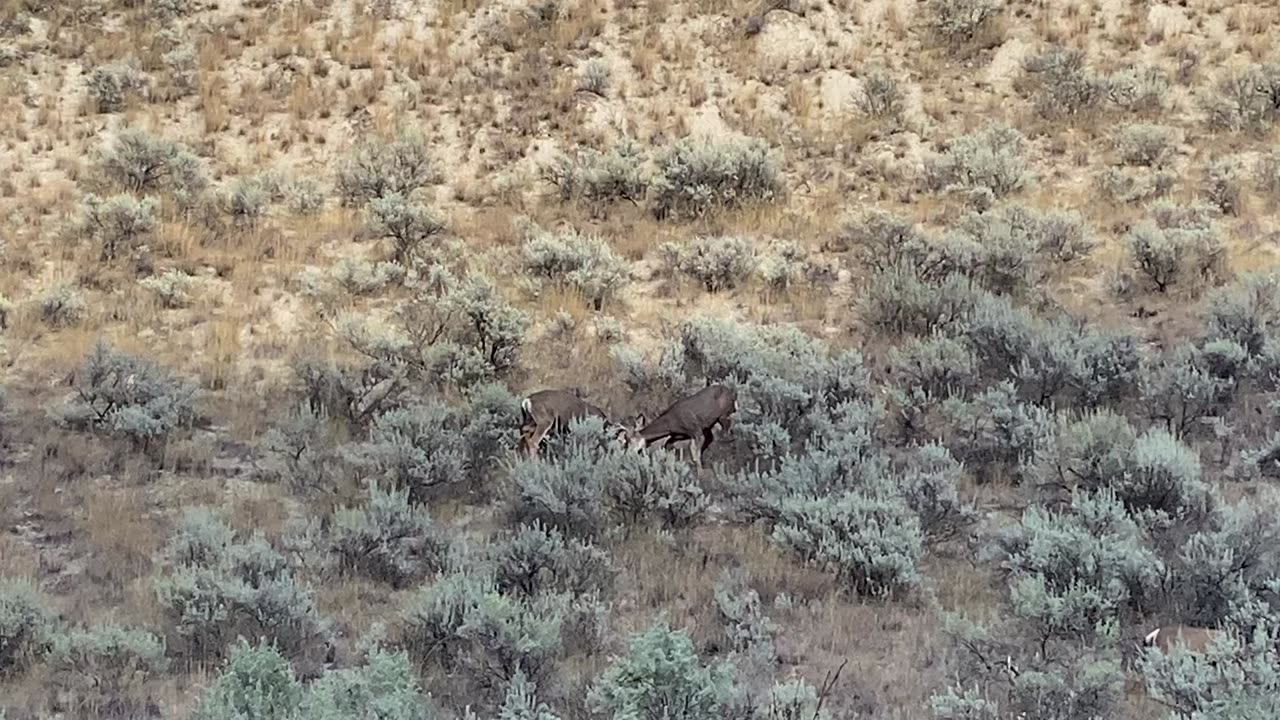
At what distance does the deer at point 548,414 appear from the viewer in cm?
879

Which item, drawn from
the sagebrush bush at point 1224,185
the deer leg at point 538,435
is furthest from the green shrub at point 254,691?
the sagebrush bush at point 1224,185

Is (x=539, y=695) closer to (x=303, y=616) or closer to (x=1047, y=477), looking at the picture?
(x=303, y=616)

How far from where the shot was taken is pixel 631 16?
1750 cm

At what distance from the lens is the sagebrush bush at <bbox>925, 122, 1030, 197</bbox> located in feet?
44.8

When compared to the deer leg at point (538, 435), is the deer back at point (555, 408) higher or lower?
higher

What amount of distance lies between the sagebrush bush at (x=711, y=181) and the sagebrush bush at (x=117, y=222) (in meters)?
5.03

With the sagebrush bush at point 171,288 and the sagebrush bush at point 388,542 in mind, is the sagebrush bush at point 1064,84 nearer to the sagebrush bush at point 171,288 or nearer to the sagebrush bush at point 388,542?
the sagebrush bush at point 171,288

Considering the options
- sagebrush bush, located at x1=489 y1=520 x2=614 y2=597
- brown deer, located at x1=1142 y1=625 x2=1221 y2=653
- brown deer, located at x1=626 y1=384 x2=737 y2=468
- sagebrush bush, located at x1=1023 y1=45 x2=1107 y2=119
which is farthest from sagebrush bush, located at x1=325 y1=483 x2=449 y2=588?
sagebrush bush, located at x1=1023 y1=45 x2=1107 y2=119

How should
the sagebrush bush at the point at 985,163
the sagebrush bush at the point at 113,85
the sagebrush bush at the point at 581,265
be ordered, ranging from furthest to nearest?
the sagebrush bush at the point at 113,85
the sagebrush bush at the point at 985,163
the sagebrush bush at the point at 581,265

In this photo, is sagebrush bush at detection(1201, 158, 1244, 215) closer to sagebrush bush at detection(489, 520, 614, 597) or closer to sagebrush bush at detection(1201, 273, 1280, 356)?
sagebrush bush at detection(1201, 273, 1280, 356)

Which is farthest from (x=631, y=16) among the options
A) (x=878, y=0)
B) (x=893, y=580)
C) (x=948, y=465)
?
(x=893, y=580)

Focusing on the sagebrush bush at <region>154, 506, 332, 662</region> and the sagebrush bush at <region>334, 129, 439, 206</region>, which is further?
the sagebrush bush at <region>334, 129, 439, 206</region>

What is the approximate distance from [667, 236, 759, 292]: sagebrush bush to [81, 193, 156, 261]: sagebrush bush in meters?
5.11

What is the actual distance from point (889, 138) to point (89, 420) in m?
9.28
